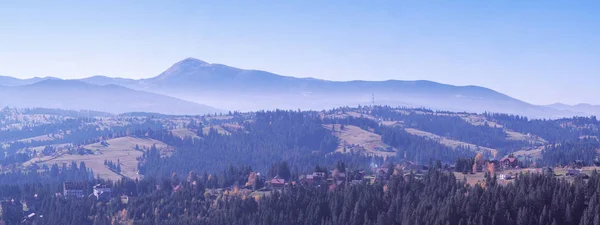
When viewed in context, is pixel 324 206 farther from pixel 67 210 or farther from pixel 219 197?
pixel 67 210

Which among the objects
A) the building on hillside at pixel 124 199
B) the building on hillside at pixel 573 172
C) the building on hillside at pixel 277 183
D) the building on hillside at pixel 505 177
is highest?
the building on hillside at pixel 573 172

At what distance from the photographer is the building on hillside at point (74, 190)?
535ft

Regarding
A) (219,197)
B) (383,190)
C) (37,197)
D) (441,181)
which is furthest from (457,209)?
(37,197)

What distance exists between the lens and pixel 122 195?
15925 centimetres

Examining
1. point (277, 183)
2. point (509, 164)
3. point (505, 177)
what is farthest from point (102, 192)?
point (509, 164)

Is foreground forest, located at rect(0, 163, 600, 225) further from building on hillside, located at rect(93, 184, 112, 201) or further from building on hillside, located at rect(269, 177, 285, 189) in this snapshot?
A: building on hillside, located at rect(269, 177, 285, 189)

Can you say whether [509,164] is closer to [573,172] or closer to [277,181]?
[573,172]

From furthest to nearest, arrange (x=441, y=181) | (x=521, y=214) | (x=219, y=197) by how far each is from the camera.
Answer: (x=219, y=197) → (x=441, y=181) → (x=521, y=214)

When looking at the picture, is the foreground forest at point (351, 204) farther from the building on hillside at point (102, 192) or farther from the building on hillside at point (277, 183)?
the building on hillside at point (277, 183)

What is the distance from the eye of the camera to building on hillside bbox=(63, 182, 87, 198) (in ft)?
535

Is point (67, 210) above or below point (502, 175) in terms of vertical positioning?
below

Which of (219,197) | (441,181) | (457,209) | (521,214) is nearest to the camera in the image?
(521,214)

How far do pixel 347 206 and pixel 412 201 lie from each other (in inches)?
382

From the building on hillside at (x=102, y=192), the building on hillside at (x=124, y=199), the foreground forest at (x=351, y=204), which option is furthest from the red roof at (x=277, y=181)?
the building on hillside at (x=102, y=192)
